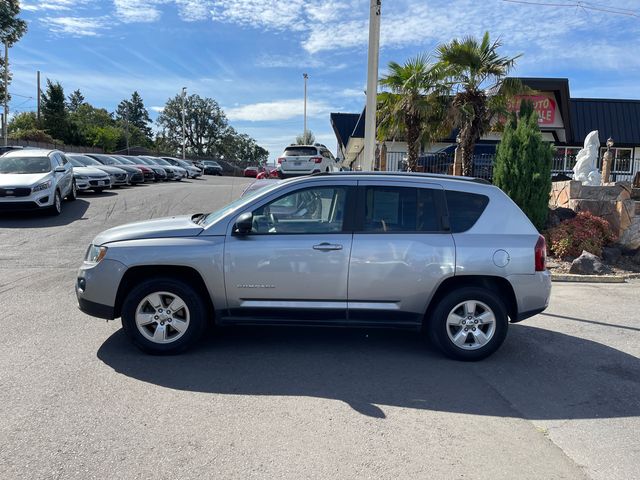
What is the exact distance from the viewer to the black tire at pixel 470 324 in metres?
5.14

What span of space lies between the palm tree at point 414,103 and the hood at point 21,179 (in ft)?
33.2

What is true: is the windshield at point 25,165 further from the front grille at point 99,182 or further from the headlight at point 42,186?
the front grille at point 99,182

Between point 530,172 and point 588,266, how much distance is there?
2.49 m

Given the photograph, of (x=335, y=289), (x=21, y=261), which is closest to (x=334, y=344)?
(x=335, y=289)

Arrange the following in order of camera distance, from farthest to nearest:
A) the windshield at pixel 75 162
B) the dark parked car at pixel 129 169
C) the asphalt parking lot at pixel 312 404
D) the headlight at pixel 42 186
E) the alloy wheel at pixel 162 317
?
the dark parked car at pixel 129 169 < the windshield at pixel 75 162 < the headlight at pixel 42 186 < the alloy wheel at pixel 162 317 < the asphalt parking lot at pixel 312 404

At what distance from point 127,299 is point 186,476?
2.34 meters

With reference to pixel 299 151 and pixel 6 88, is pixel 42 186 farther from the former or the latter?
pixel 6 88

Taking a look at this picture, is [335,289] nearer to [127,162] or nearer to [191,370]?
[191,370]

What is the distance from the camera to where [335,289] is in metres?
5.06

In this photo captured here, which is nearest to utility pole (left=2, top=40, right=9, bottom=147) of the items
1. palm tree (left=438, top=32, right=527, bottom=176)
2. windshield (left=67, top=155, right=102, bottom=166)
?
windshield (left=67, top=155, right=102, bottom=166)

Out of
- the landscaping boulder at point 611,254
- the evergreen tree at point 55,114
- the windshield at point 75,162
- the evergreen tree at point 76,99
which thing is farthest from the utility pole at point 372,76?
the evergreen tree at point 76,99

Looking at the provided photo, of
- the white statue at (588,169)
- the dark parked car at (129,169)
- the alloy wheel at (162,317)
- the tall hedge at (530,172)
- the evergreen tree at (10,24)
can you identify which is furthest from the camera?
the evergreen tree at (10,24)

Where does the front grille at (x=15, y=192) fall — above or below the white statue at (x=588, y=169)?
below

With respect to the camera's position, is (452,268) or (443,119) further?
(443,119)
